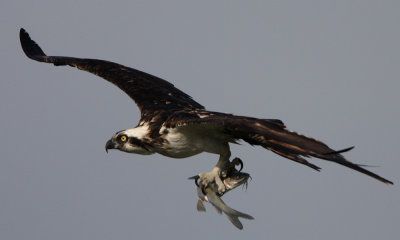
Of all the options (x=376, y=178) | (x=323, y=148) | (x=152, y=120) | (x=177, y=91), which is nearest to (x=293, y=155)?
(x=323, y=148)

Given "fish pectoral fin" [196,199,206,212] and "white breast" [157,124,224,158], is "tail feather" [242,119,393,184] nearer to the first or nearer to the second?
"white breast" [157,124,224,158]

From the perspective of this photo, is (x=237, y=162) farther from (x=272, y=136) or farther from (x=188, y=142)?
(x=272, y=136)

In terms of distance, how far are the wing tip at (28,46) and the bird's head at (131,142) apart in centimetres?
531

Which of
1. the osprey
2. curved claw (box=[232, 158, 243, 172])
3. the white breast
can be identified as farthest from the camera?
curved claw (box=[232, 158, 243, 172])

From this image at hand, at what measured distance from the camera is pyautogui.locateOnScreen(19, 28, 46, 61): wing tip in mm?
22045

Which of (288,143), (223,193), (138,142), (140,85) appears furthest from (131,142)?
(288,143)

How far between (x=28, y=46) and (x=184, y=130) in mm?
7060

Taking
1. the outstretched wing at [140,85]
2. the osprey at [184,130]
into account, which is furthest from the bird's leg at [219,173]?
the outstretched wing at [140,85]

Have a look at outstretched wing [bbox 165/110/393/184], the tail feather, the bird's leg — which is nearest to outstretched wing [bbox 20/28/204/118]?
the bird's leg

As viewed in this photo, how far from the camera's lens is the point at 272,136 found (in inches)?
581

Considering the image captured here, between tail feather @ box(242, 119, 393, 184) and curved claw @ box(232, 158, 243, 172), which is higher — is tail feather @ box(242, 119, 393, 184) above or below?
below

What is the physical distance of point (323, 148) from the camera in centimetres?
1452

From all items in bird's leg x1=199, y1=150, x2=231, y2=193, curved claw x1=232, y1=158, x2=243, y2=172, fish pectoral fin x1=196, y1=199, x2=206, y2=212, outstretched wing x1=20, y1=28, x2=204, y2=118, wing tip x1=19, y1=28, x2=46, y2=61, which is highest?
wing tip x1=19, y1=28, x2=46, y2=61

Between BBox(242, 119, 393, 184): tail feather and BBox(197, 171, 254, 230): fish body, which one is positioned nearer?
BBox(242, 119, 393, 184): tail feather
